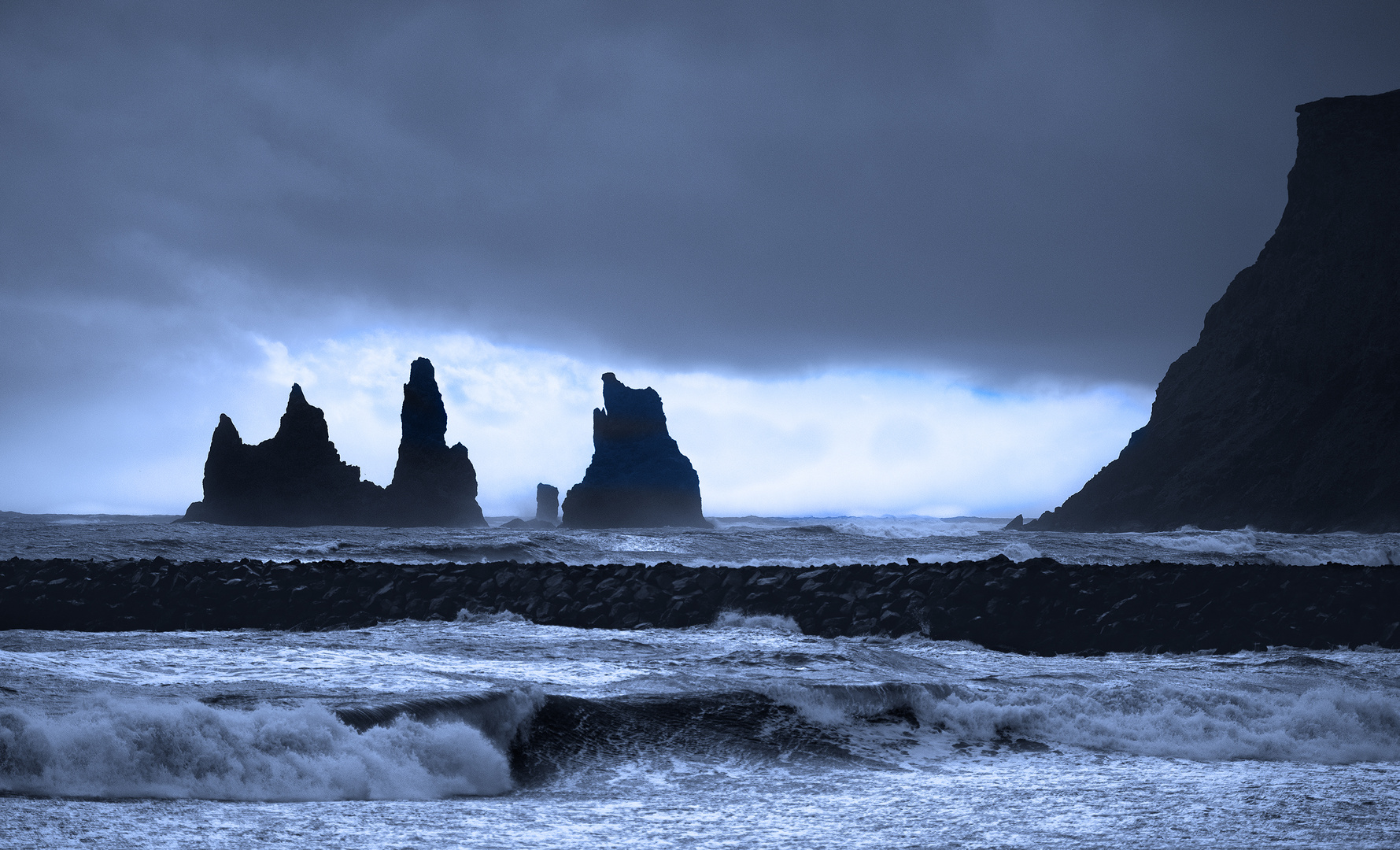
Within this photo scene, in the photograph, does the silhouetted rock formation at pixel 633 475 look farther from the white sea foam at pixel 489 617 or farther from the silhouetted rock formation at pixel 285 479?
the white sea foam at pixel 489 617

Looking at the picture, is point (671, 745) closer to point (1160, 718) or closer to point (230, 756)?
point (230, 756)

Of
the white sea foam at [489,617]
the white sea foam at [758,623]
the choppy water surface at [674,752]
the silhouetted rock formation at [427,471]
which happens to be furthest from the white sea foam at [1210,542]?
the silhouetted rock formation at [427,471]

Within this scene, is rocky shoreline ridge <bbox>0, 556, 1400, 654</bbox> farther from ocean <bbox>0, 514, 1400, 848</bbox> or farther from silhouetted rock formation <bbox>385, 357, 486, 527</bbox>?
silhouetted rock formation <bbox>385, 357, 486, 527</bbox>

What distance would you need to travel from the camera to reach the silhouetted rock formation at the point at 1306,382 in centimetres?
4325

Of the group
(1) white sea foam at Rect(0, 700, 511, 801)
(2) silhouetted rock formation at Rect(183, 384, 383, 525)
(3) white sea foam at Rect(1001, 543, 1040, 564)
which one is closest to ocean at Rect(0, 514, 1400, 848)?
(1) white sea foam at Rect(0, 700, 511, 801)

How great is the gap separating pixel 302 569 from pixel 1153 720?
14944mm

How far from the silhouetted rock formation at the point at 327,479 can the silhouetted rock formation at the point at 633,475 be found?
285 inches

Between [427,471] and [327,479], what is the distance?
5.48 m

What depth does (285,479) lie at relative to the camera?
2112 inches

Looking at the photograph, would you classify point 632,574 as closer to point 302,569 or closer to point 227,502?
point 302,569

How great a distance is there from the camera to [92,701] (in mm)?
6645

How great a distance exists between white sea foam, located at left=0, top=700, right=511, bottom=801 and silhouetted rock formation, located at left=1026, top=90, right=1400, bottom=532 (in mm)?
46011

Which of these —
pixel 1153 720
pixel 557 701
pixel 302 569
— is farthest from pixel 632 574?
pixel 1153 720

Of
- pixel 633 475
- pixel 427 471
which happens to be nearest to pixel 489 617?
pixel 633 475
